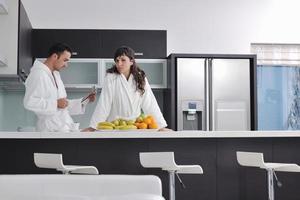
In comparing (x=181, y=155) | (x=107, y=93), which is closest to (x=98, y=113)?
(x=107, y=93)

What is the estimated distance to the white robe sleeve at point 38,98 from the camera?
4.87 m

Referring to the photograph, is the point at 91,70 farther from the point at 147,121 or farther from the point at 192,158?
the point at 192,158

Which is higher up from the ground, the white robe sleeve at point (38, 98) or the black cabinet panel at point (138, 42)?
the black cabinet panel at point (138, 42)

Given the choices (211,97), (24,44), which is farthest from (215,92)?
(24,44)

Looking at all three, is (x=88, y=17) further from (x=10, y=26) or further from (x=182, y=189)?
(x=182, y=189)

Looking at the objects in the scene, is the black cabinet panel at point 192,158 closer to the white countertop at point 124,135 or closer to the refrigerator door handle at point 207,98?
the white countertop at point 124,135

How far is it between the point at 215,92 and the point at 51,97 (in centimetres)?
250

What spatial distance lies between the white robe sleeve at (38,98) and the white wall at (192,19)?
237 centimetres

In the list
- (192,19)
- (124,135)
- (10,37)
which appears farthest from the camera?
(192,19)

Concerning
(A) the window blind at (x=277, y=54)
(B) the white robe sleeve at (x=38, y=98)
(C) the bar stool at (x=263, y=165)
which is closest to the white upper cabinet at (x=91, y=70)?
(A) the window blind at (x=277, y=54)

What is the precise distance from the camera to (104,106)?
5.28 metres

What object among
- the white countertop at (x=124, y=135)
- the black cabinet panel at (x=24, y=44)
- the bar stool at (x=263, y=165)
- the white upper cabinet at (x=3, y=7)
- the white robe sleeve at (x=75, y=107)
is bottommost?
the bar stool at (x=263, y=165)

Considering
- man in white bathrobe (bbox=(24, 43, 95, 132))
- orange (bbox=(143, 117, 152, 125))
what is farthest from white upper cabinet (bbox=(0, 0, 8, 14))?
orange (bbox=(143, 117, 152, 125))

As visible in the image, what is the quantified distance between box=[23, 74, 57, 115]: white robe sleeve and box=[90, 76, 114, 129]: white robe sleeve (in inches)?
17.0
